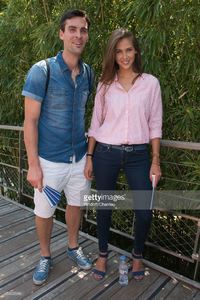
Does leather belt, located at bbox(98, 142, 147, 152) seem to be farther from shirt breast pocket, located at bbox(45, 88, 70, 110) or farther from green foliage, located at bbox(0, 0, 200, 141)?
green foliage, located at bbox(0, 0, 200, 141)

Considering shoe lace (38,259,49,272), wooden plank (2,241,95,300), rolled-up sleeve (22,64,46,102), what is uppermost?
rolled-up sleeve (22,64,46,102)

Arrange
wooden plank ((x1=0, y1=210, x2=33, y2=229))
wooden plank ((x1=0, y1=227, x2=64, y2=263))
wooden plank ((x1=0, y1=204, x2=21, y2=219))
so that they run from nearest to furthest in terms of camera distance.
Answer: wooden plank ((x1=0, y1=227, x2=64, y2=263)) < wooden plank ((x1=0, y1=210, x2=33, y2=229)) < wooden plank ((x1=0, y1=204, x2=21, y2=219))

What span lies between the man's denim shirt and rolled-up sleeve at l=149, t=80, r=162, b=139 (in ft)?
1.44

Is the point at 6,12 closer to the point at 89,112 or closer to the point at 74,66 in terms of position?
the point at 89,112

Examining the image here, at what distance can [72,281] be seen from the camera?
2.18 meters

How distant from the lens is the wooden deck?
2.05m

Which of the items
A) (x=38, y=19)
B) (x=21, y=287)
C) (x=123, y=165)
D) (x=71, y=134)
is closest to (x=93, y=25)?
(x=38, y=19)

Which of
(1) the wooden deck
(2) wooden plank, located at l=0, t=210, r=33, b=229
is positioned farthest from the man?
(2) wooden plank, located at l=0, t=210, r=33, b=229

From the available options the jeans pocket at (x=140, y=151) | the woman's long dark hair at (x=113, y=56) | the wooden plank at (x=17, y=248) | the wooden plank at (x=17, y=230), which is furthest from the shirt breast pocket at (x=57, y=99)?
the wooden plank at (x=17, y=230)

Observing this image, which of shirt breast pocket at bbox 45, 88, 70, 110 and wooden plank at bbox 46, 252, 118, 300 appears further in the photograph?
wooden plank at bbox 46, 252, 118, 300

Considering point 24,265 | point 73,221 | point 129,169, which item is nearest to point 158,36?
point 129,169

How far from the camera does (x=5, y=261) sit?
2.41m

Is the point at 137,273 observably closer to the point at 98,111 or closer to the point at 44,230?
the point at 44,230

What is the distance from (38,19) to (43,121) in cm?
149
